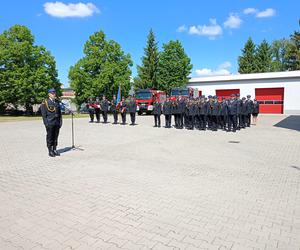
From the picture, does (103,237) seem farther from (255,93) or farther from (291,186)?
(255,93)

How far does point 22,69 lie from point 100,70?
9579 millimetres

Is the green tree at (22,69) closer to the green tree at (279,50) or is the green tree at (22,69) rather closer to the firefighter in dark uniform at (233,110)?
the firefighter in dark uniform at (233,110)

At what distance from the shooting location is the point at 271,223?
409 cm

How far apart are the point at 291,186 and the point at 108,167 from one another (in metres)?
4.27

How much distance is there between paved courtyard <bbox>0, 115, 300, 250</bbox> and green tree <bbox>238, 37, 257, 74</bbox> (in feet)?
169

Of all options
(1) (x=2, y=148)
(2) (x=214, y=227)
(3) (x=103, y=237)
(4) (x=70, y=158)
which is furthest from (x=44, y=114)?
(2) (x=214, y=227)

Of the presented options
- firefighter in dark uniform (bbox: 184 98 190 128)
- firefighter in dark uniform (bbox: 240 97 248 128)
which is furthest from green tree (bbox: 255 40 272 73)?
firefighter in dark uniform (bbox: 184 98 190 128)

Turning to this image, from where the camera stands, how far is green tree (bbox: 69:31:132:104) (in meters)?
36.4

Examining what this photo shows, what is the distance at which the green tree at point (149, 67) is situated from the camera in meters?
44.7

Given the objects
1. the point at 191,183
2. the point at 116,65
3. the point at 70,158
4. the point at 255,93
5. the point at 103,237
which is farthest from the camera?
the point at 116,65

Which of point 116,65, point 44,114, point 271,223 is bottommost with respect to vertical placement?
point 271,223

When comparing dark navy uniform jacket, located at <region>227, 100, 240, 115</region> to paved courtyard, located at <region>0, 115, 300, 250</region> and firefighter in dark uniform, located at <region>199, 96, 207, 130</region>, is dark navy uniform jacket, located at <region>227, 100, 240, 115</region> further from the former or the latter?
paved courtyard, located at <region>0, 115, 300, 250</region>

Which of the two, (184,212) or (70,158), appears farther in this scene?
(70,158)

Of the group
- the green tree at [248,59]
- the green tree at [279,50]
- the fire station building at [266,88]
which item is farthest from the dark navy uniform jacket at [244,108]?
the green tree at [279,50]
